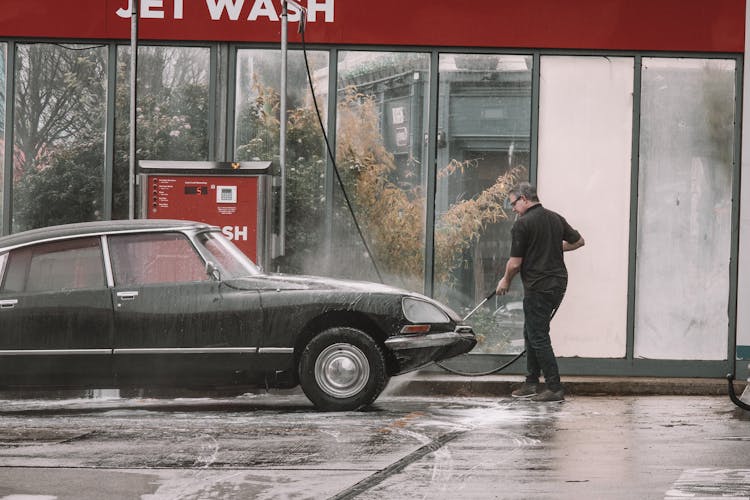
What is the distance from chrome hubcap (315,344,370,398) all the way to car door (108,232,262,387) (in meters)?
0.54

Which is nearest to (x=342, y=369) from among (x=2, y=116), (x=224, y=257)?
(x=224, y=257)

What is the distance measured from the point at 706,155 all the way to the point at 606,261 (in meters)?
1.46

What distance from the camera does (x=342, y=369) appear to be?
1012 cm

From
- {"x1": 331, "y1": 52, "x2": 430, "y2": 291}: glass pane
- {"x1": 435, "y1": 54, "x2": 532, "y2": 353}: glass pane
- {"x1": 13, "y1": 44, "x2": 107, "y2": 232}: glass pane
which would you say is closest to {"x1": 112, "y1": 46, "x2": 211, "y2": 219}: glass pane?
{"x1": 13, "y1": 44, "x2": 107, "y2": 232}: glass pane

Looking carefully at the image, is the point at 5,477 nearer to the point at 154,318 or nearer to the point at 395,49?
the point at 154,318

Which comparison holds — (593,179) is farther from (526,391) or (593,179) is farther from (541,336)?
(526,391)

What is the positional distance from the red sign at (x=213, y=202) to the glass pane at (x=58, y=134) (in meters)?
1.45

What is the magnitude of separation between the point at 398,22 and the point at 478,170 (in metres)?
1.69

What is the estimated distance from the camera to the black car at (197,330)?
10.0 metres

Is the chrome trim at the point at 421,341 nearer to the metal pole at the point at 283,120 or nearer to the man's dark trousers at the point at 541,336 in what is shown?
the man's dark trousers at the point at 541,336

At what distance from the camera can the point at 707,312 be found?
1345cm

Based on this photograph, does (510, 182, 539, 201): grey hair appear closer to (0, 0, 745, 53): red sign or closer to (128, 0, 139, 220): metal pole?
(0, 0, 745, 53): red sign

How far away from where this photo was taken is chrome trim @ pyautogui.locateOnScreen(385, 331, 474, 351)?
10086 millimetres

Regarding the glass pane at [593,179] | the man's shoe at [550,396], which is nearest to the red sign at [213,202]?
the man's shoe at [550,396]
